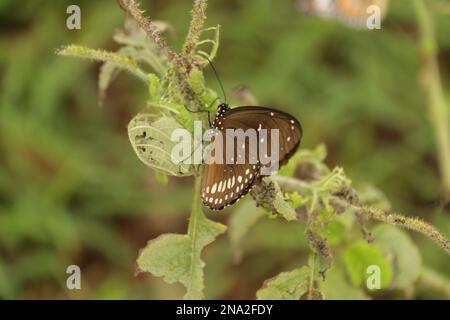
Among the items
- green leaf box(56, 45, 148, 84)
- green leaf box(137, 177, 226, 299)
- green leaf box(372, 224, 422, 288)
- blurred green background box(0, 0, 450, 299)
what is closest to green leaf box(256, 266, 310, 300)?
green leaf box(137, 177, 226, 299)

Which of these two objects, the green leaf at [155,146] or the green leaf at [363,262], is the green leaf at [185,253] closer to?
the green leaf at [155,146]

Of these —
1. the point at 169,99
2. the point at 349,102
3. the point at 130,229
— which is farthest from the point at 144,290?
the point at 169,99

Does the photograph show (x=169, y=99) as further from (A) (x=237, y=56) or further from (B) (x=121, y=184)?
(A) (x=237, y=56)

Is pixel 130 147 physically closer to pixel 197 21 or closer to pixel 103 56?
pixel 103 56

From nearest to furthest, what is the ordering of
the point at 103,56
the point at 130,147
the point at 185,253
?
the point at 103,56 < the point at 185,253 < the point at 130,147

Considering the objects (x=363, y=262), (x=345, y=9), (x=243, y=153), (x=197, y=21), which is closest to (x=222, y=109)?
(x=243, y=153)

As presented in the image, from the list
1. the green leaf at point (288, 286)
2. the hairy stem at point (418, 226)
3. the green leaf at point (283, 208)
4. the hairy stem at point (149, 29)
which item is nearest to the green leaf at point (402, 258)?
the green leaf at point (288, 286)
